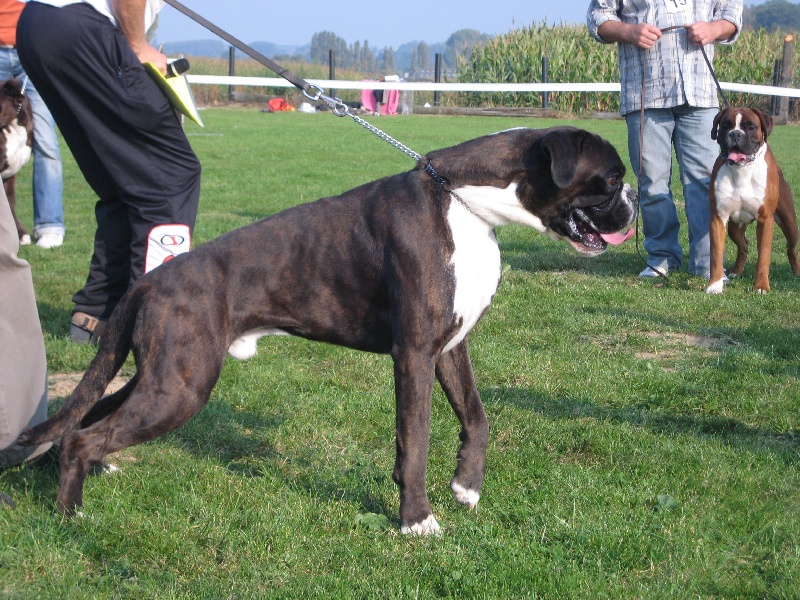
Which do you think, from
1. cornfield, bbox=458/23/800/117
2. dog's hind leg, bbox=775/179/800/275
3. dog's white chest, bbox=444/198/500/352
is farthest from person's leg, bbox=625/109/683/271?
cornfield, bbox=458/23/800/117

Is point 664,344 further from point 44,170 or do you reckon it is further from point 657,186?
point 44,170

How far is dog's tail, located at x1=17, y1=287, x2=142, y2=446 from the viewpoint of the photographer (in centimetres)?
354

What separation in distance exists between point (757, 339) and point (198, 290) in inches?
159

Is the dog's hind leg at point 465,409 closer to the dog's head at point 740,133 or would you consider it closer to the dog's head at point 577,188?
the dog's head at point 577,188

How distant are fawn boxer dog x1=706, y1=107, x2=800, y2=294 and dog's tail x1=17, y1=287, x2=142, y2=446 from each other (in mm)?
5120

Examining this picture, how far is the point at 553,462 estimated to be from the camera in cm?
415

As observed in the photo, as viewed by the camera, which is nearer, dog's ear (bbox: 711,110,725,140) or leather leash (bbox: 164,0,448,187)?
leather leash (bbox: 164,0,448,187)

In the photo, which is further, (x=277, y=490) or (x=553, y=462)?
(x=553, y=462)

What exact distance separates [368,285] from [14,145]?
618 centimetres

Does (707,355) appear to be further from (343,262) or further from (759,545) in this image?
(343,262)

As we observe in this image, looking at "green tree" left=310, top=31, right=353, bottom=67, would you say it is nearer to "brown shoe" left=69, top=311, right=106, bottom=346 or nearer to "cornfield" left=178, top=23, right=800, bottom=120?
"cornfield" left=178, top=23, right=800, bottom=120

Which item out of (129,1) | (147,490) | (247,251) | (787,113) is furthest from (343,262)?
(787,113)

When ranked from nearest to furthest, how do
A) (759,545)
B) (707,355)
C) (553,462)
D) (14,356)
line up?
(759,545)
(14,356)
(553,462)
(707,355)

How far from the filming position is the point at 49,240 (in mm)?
9008
